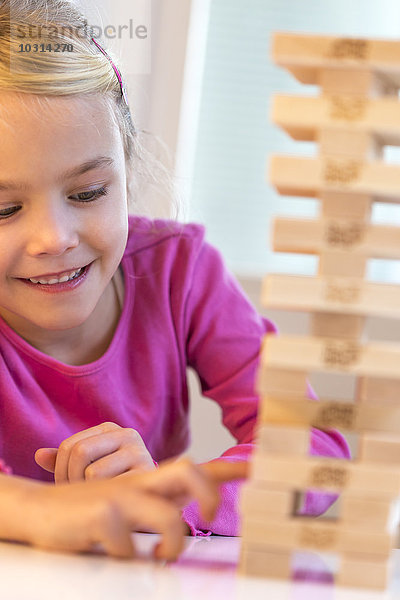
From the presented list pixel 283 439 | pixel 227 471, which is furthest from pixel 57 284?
pixel 283 439

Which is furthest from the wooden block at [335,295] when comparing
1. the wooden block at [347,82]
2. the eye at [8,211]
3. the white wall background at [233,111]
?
the white wall background at [233,111]

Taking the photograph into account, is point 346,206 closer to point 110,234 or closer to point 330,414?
point 330,414

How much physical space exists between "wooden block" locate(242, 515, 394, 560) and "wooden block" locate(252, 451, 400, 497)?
0.08 ft

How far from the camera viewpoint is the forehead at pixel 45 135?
0.80 metres

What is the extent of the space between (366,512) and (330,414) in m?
0.06

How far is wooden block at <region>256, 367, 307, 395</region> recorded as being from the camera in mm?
512

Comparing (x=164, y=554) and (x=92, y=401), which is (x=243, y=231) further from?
(x=164, y=554)

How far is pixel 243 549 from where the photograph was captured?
537mm

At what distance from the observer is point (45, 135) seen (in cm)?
81

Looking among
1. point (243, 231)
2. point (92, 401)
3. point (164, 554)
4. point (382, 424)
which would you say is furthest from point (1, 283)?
point (243, 231)

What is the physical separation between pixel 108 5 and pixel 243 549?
3.87 feet

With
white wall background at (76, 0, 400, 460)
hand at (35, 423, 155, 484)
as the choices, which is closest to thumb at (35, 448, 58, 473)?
hand at (35, 423, 155, 484)

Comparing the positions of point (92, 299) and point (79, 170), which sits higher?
point (79, 170)

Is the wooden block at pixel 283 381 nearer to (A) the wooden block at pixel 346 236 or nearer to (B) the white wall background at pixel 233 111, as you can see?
(A) the wooden block at pixel 346 236
